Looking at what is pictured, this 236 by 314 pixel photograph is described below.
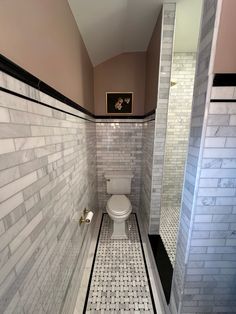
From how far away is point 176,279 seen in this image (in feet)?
3.72

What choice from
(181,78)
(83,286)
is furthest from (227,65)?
(83,286)

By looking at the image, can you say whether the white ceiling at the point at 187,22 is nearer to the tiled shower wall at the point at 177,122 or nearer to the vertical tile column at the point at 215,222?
the tiled shower wall at the point at 177,122

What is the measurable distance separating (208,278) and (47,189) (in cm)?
118

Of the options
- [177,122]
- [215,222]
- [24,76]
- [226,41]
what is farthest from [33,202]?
[177,122]

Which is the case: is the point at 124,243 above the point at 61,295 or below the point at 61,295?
below

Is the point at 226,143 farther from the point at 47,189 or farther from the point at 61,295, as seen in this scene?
the point at 61,295

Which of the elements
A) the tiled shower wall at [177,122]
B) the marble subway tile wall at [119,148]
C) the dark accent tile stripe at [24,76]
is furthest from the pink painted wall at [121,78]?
the dark accent tile stripe at [24,76]

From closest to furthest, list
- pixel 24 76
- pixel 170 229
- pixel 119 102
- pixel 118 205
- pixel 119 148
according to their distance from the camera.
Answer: pixel 24 76 → pixel 118 205 → pixel 170 229 → pixel 119 102 → pixel 119 148

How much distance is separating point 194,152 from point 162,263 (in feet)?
4.57

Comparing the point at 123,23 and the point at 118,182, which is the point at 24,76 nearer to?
the point at 123,23

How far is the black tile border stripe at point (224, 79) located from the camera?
2.53 ft

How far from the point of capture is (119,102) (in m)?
2.40

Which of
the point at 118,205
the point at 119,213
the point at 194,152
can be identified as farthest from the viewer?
the point at 118,205

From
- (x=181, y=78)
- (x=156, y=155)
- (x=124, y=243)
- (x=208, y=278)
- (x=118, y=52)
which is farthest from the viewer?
(x=181, y=78)
